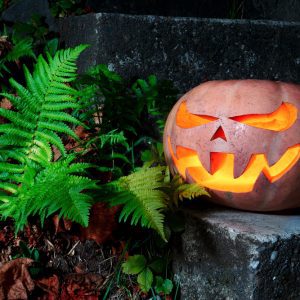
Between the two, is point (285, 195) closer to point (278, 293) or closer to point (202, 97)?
point (278, 293)

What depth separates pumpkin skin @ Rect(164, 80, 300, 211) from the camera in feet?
6.38

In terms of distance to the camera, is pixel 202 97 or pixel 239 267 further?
pixel 202 97

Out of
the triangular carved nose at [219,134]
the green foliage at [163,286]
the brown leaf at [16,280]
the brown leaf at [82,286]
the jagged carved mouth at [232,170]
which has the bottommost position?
the green foliage at [163,286]

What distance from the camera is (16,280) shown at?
6.34 feet

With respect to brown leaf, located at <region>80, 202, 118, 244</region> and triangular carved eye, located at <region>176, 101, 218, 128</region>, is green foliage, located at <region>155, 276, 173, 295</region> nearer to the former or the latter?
brown leaf, located at <region>80, 202, 118, 244</region>

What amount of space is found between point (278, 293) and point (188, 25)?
5.90 ft

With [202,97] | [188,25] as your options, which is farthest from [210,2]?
[202,97]

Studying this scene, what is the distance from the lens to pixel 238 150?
195 centimetres

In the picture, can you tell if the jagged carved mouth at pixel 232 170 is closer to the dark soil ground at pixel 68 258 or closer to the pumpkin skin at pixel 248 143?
the pumpkin skin at pixel 248 143

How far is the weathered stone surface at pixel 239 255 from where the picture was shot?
1.78m

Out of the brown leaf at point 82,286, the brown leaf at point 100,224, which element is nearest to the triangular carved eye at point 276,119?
the brown leaf at point 100,224

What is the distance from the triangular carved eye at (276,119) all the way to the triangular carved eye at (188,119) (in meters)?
0.13

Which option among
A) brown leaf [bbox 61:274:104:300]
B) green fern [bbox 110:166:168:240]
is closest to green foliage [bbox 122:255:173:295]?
brown leaf [bbox 61:274:104:300]

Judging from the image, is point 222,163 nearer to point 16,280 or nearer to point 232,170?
point 232,170
